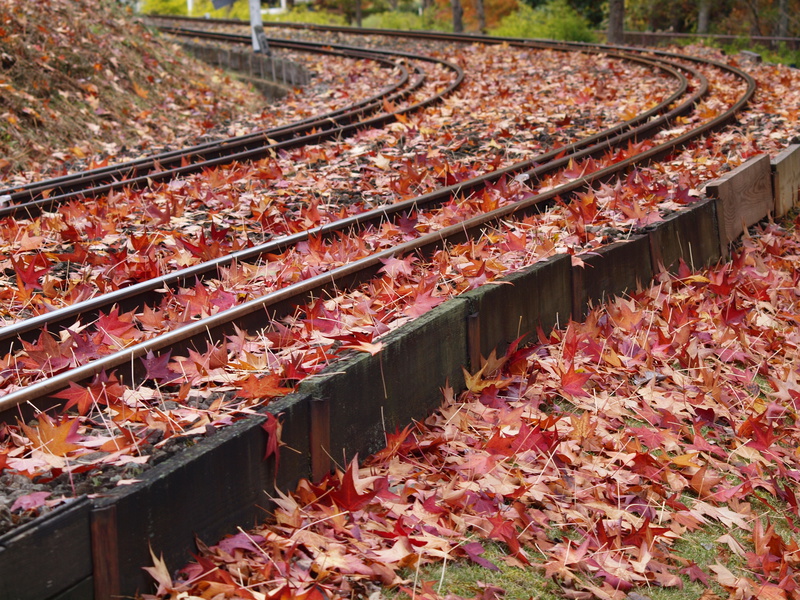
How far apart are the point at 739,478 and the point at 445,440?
1.39 metres

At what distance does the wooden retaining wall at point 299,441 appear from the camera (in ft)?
7.82

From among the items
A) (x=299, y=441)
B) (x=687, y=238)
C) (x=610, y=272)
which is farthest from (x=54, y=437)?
(x=687, y=238)

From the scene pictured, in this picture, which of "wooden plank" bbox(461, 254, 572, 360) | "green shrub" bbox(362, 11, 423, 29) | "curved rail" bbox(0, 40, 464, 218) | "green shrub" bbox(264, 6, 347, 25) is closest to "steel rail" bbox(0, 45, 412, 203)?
"curved rail" bbox(0, 40, 464, 218)

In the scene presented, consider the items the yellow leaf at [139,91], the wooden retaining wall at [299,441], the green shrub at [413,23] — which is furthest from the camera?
the green shrub at [413,23]

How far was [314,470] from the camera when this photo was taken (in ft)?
10.7

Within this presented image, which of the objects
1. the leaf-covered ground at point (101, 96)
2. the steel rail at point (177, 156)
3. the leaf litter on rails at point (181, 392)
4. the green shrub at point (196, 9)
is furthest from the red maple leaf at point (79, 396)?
the green shrub at point (196, 9)

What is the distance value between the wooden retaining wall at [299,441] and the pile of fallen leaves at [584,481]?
10 centimetres

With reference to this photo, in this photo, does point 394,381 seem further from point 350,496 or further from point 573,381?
point 573,381

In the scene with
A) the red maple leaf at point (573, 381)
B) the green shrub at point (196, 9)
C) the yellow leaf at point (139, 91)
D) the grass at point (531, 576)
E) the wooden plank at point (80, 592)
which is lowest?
the grass at point (531, 576)

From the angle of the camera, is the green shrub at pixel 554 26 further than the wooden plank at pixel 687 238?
Yes

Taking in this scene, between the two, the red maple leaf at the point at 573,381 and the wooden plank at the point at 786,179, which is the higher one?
the wooden plank at the point at 786,179

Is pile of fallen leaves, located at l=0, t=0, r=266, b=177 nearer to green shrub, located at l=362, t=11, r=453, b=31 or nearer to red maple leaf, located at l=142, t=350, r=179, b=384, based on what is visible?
red maple leaf, located at l=142, t=350, r=179, b=384

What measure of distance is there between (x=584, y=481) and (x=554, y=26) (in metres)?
23.7

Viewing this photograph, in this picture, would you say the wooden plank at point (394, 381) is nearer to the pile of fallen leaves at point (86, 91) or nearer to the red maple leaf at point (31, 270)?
the red maple leaf at point (31, 270)
